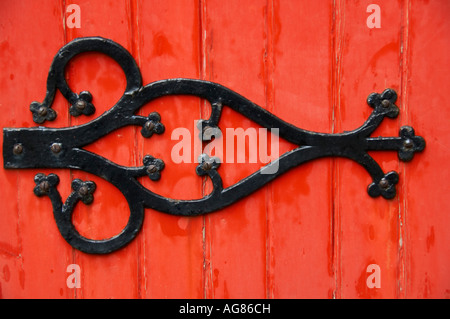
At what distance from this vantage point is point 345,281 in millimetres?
726

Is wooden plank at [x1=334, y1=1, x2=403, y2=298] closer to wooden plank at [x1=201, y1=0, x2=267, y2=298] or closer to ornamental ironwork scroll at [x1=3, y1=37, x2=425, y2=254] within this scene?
ornamental ironwork scroll at [x1=3, y1=37, x2=425, y2=254]

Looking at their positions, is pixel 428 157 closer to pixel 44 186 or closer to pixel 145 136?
pixel 145 136

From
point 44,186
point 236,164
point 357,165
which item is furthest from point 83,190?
point 357,165

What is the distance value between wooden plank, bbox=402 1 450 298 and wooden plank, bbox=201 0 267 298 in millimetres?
290

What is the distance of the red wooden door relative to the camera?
2.25ft

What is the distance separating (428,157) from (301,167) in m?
0.25

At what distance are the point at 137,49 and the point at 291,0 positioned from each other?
1.03 feet

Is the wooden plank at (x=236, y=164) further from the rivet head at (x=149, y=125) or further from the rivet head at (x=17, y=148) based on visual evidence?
the rivet head at (x=17, y=148)

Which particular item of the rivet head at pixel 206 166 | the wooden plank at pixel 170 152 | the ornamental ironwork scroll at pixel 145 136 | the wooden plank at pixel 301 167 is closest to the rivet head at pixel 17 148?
the ornamental ironwork scroll at pixel 145 136

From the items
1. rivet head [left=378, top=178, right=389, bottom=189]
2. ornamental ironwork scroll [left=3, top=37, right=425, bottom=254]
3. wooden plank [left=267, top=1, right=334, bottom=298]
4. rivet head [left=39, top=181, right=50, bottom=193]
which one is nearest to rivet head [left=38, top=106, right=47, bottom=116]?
ornamental ironwork scroll [left=3, top=37, right=425, bottom=254]

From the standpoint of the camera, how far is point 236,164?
0.71m

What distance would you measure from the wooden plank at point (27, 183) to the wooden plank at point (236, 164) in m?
0.29

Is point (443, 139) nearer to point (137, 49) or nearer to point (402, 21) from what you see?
point (402, 21)

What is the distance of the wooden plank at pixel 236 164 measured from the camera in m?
0.69
